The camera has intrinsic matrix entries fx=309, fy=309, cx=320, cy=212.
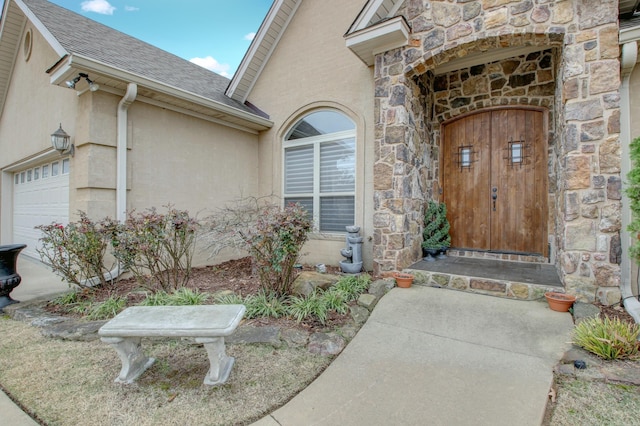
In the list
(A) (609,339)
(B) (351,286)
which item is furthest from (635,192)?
(B) (351,286)

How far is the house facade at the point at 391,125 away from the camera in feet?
12.0

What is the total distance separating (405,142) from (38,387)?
493 cm

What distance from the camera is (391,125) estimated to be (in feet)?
15.7

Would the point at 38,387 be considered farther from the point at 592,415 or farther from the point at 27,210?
the point at 27,210

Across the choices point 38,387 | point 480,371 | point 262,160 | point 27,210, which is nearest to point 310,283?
point 480,371

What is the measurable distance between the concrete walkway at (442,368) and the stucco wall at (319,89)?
2232mm

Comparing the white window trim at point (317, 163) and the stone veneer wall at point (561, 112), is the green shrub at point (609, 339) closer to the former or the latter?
the stone veneer wall at point (561, 112)

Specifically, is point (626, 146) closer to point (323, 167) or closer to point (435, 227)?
point (435, 227)

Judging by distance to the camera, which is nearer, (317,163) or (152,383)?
(152,383)

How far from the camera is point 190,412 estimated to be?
7.10ft

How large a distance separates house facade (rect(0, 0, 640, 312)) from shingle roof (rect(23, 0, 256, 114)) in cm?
9

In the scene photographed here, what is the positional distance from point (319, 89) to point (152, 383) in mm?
5582

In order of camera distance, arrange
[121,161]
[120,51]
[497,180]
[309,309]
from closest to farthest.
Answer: [309,309]
[121,161]
[497,180]
[120,51]

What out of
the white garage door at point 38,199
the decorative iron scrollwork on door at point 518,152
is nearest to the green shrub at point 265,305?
the white garage door at point 38,199
